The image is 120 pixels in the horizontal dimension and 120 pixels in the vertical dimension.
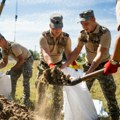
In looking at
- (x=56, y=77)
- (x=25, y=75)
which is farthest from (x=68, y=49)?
(x=25, y=75)

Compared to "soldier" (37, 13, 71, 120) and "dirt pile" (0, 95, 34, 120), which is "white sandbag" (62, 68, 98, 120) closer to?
"dirt pile" (0, 95, 34, 120)

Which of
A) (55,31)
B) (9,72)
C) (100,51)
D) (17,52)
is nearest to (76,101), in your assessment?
(100,51)

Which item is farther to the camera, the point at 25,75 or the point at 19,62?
the point at 25,75

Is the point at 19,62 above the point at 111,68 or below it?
above

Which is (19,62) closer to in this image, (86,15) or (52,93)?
(52,93)

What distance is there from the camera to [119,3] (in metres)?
4.97

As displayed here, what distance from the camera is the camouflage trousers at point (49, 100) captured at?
7266 mm

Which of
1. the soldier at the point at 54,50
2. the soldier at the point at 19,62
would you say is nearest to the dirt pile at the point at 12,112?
the soldier at the point at 54,50

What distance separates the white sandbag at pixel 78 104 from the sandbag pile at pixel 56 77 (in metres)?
0.16

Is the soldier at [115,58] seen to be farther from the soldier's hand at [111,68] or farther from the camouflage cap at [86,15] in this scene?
the camouflage cap at [86,15]

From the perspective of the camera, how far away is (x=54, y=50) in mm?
7691

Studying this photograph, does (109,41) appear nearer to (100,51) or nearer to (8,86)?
(100,51)

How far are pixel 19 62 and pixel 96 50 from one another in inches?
89.1

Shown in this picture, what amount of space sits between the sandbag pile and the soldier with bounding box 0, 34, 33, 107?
2058 mm
